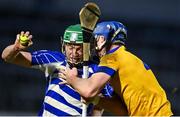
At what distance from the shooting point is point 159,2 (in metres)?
13.3

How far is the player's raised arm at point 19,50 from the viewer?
7035mm

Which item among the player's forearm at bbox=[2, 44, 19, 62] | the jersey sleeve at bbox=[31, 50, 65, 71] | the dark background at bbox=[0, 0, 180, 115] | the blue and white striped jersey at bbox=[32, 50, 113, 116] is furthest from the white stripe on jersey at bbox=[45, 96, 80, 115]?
the dark background at bbox=[0, 0, 180, 115]

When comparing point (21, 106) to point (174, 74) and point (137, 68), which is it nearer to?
point (174, 74)

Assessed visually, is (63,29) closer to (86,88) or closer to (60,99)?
(60,99)

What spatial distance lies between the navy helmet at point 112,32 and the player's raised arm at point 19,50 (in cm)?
75

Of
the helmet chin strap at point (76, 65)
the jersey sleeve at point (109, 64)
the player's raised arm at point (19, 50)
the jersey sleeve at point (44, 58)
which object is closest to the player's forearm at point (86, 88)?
the jersey sleeve at point (109, 64)

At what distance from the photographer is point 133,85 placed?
6.26 m

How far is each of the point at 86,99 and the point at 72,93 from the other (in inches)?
47.8

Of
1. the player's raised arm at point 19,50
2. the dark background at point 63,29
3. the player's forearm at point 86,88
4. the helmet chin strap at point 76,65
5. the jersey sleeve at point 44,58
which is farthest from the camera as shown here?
the dark background at point 63,29

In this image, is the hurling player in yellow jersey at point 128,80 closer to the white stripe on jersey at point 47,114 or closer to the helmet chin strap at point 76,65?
the helmet chin strap at point 76,65

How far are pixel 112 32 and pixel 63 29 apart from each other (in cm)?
625

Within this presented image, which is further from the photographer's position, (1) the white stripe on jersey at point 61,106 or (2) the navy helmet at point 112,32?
(1) the white stripe on jersey at point 61,106

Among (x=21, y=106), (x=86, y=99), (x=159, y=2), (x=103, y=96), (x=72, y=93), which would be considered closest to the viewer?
(x=86, y=99)

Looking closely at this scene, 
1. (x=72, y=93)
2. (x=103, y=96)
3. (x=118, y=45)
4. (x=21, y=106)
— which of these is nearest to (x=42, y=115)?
(x=72, y=93)
